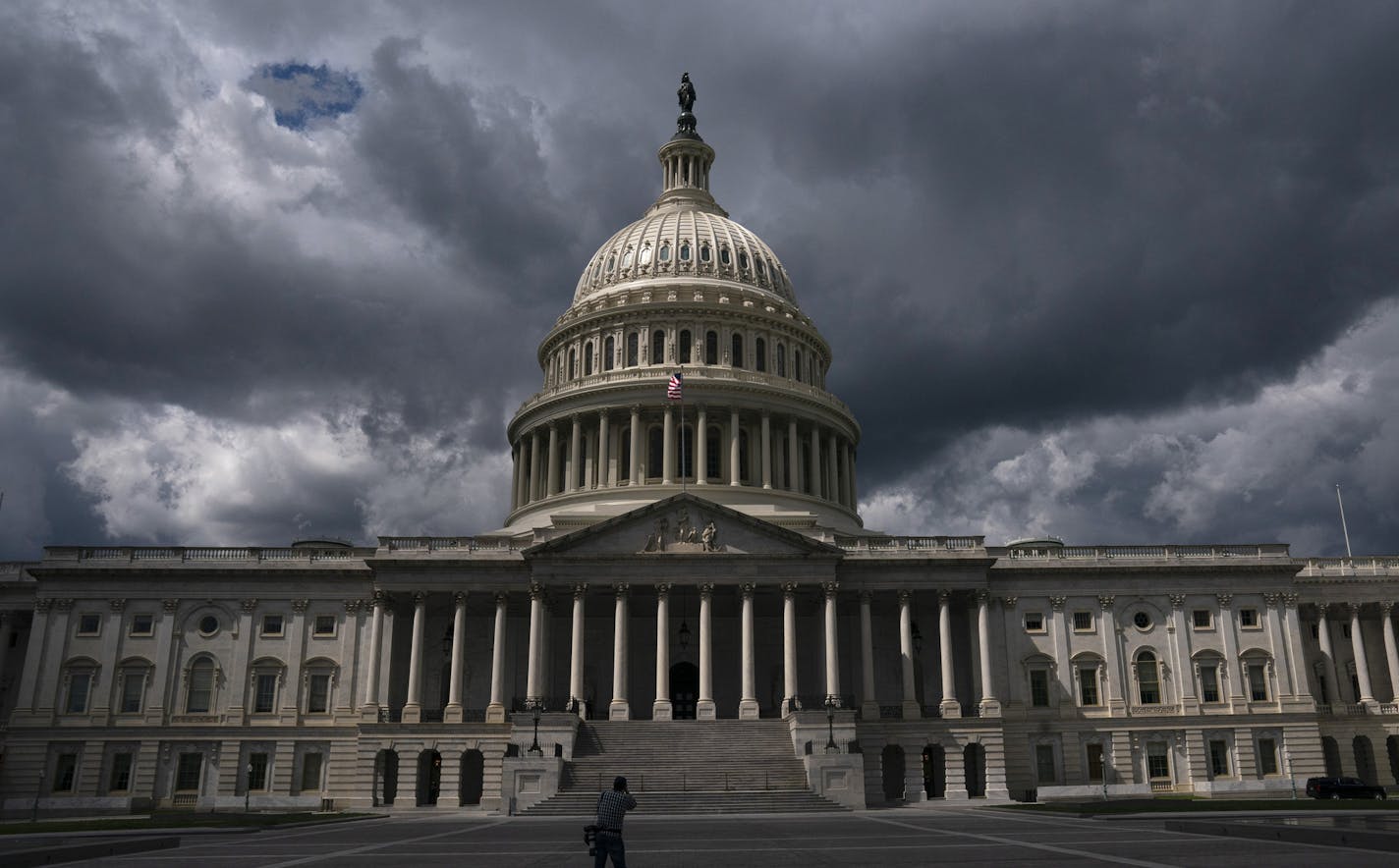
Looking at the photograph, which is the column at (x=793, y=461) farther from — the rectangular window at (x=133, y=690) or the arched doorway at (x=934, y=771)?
the rectangular window at (x=133, y=690)

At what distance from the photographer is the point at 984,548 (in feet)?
215

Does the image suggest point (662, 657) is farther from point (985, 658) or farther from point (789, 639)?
point (985, 658)

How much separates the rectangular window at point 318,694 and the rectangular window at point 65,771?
13.1 m

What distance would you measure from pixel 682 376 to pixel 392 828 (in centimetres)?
4738

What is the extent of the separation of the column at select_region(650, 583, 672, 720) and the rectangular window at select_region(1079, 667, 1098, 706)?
82.3 feet

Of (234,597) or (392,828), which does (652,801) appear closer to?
(392,828)

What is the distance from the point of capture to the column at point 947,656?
60.9 m

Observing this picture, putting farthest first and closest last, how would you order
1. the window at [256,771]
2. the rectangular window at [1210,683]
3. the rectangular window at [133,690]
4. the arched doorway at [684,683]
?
the arched doorway at [684,683] < the rectangular window at [1210,683] < the rectangular window at [133,690] < the window at [256,771]

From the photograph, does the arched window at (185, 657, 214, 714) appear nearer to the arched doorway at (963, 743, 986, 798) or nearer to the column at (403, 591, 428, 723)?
the column at (403, 591, 428, 723)

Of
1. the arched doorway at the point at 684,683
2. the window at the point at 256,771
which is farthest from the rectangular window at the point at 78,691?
the arched doorway at the point at 684,683

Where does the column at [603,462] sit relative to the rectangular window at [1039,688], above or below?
above

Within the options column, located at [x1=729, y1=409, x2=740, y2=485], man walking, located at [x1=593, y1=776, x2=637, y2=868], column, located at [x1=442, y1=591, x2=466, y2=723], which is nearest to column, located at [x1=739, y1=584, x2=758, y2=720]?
column, located at [x1=442, y1=591, x2=466, y2=723]

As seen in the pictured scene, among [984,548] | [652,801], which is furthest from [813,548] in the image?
[652,801]

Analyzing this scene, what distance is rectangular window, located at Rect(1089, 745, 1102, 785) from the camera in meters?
63.2
